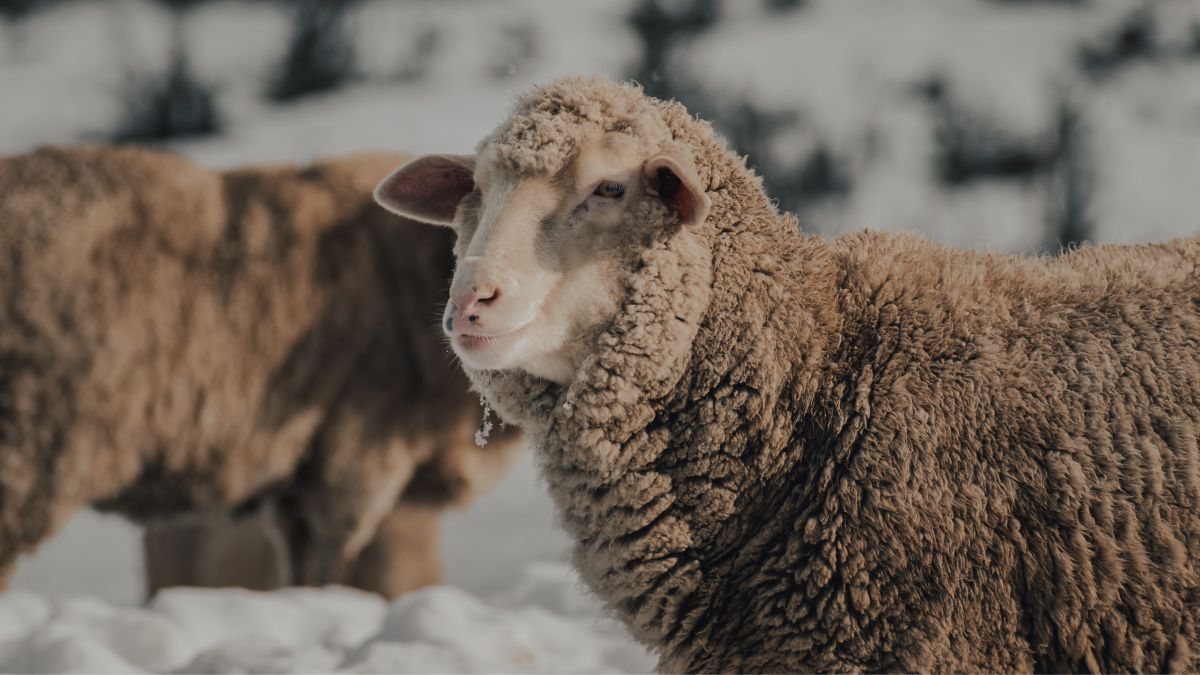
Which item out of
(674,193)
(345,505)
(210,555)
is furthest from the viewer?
(210,555)

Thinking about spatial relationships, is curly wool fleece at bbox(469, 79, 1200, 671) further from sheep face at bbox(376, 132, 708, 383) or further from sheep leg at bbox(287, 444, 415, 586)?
sheep leg at bbox(287, 444, 415, 586)

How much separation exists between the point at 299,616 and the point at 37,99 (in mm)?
14748

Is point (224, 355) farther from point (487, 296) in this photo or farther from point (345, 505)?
point (487, 296)

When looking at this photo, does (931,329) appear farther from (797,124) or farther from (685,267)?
(797,124)

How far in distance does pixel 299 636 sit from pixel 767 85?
47.2 feet

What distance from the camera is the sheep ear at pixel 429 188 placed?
354 centimetres

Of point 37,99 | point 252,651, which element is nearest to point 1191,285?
point 252,651

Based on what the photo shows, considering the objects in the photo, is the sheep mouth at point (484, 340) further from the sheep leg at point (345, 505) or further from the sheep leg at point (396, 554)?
the sheep leg at point (396, 554)

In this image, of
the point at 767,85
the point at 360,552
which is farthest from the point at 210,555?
the point at 767,85

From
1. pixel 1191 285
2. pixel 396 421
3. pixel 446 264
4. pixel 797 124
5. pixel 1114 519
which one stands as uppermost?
pixel 797 124

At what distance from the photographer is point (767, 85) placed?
59.7ft

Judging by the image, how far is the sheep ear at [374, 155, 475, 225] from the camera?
11.6 ft

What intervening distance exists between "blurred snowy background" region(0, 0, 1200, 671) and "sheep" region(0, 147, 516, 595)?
5.88 meters

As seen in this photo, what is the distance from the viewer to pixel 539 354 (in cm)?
308
